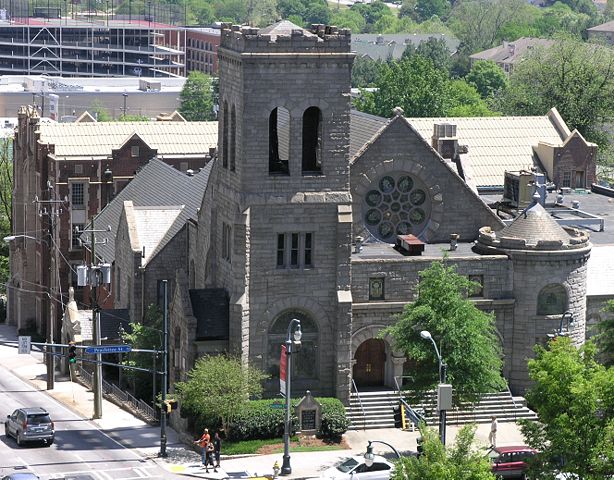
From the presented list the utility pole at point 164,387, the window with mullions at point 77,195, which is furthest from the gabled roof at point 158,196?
the utility pole at point 164,387

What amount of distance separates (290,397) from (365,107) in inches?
3735

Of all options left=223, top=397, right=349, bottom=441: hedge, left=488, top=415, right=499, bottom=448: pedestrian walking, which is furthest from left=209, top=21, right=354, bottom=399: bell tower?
left=488, top=415, right=499, bottom=448: pedestrian walking

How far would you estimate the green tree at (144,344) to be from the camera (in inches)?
3492

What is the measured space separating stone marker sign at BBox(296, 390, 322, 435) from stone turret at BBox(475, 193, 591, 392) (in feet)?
33.2

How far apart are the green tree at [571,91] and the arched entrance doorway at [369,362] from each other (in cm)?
7688

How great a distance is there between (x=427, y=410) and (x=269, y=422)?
731 cm

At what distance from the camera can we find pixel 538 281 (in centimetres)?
8469

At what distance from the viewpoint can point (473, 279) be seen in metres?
84.4

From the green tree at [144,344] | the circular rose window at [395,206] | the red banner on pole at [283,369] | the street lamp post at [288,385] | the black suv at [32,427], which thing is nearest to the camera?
the street lamp post at [288,385]

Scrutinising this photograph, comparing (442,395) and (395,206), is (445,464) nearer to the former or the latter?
(442,395)

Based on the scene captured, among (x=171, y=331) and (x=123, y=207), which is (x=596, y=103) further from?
(x=171, y=331)

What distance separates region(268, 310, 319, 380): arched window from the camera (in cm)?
8194

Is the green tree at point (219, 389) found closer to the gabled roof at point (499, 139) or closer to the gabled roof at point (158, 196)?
the gabled roof at point (158, 196)

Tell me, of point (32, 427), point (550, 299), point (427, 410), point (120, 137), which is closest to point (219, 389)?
point (32, 427)
